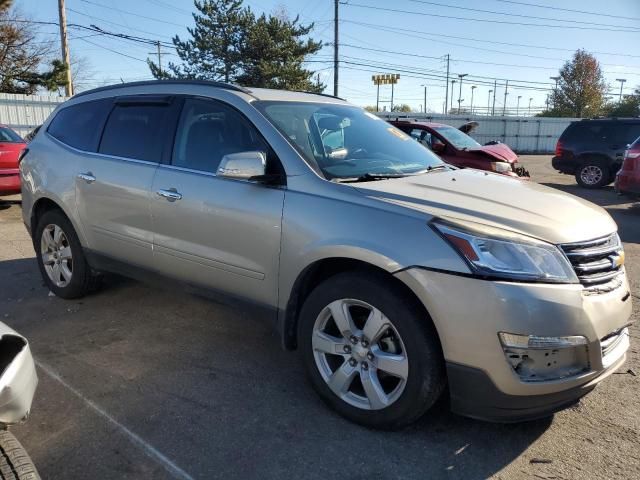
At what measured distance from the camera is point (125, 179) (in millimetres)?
4082

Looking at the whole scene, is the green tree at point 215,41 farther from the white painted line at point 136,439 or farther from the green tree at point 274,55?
the white painted line at point 136,439

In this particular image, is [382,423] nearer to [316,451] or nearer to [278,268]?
[316,451]

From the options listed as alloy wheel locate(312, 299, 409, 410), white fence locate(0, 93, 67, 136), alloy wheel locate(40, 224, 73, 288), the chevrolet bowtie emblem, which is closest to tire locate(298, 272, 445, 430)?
alloy wheel locate(312, 299, 409, 410)

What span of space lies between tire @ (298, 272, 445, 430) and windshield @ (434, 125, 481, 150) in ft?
28.4

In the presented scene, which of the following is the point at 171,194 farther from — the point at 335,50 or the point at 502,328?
the point at 335,50

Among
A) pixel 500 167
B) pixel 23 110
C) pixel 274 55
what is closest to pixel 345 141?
pixel 500 167

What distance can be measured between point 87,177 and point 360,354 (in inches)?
109

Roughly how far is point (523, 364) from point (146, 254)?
269 cm

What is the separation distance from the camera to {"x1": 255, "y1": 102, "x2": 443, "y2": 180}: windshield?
133 inches

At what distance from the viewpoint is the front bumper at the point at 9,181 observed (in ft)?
30.5

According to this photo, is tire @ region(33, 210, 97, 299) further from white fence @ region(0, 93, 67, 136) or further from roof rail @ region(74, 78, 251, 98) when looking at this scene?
white fence @ region(0, 93, 67, 136)

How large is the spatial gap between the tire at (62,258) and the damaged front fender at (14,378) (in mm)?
2766

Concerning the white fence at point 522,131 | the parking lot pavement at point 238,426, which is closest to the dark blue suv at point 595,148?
the parking lot pavement at point 238,426

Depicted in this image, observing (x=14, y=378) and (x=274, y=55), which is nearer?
(x=14, y=378)
